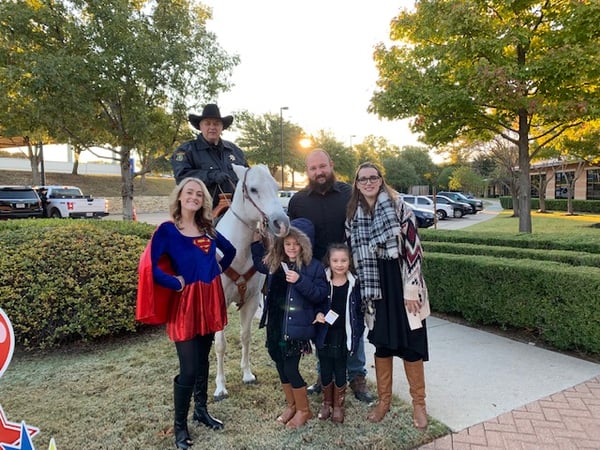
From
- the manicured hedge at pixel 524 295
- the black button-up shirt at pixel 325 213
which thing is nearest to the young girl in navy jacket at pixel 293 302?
the black button-up shirt at pixel 325 213

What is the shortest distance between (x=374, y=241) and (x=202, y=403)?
1898 mm

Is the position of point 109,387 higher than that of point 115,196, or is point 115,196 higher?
point 115,196

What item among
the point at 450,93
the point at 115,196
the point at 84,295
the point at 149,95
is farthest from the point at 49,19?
the point at 115,196

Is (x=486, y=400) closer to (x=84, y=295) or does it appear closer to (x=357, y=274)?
(x=357, y=274)

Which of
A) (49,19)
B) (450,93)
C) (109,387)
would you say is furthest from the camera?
(49,19)

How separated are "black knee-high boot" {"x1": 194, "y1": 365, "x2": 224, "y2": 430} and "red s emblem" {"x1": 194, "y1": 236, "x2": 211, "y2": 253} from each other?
100 centimetres

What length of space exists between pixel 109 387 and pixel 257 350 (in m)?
1.64

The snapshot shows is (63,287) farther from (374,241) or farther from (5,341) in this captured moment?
(374,241)

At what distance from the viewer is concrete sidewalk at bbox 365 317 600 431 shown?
3.44 m

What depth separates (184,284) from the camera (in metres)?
2.82

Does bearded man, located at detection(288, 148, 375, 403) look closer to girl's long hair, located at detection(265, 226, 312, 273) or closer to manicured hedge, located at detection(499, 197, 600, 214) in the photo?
girl's long hair, located at detection(265, 226, 312, 273)

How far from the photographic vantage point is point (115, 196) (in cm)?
3481

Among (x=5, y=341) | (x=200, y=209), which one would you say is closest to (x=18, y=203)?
(x=5, y=341)

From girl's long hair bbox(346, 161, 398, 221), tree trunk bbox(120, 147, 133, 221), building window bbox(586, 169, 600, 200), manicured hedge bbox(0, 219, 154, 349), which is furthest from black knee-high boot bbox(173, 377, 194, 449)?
building window bbox(586, 169, 600, 200)
